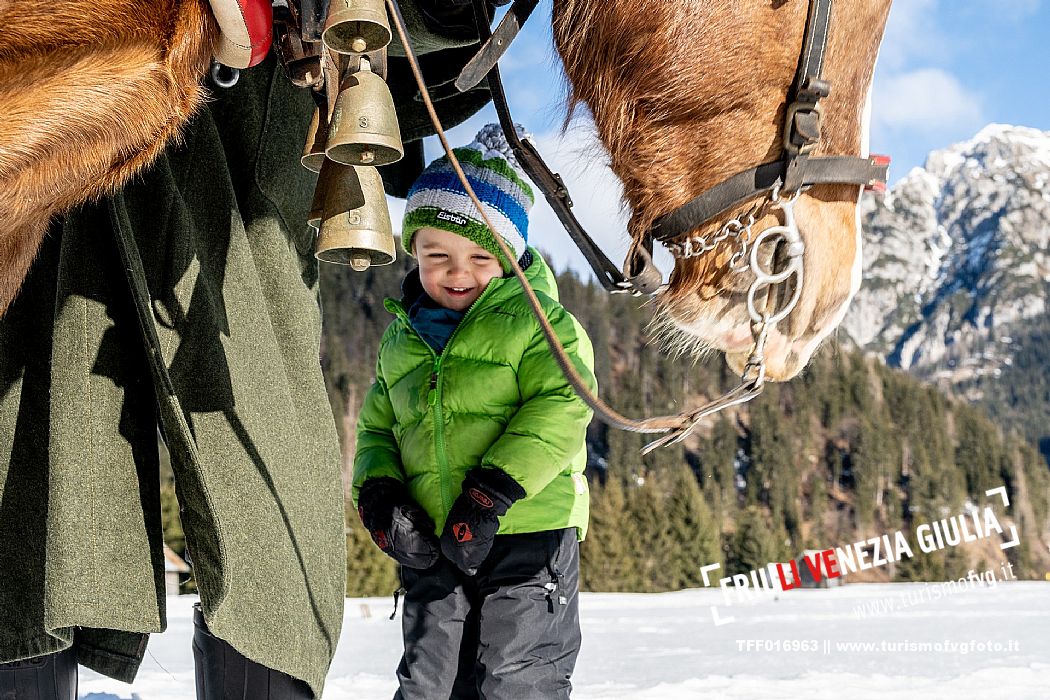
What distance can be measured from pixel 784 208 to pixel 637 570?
129ft

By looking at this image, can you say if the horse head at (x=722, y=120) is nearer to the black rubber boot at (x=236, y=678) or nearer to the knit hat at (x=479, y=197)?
the knit hat at (x=479, y=197)

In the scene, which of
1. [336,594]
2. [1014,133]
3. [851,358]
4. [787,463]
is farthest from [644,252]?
[1014,133]

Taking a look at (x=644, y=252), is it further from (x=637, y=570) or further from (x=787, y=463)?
(x=787, y=463)

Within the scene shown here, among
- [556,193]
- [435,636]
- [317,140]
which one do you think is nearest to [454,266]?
[556,193]

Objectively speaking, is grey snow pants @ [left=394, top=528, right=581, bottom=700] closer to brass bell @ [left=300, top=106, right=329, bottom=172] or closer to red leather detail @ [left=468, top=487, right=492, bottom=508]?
red leather detail @ [left=468, top=487, right=492, bottom=508]

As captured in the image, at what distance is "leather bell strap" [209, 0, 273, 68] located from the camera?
3.91 ft

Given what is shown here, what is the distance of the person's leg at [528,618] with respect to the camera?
2160 millimetres

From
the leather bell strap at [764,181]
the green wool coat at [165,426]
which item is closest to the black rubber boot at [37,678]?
the green wool coat at [165,426]

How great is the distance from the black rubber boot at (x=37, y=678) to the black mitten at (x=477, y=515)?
0.84 m

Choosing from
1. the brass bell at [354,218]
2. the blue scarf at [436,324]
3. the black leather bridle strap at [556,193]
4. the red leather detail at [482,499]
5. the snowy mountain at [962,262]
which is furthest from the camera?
the snowy mountain at [962,262]

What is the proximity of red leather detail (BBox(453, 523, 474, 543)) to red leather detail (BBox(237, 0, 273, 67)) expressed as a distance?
1.16 m

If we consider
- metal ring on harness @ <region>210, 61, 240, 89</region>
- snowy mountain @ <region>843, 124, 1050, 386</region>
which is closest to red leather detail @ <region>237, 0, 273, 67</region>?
metal ring on harness @ <region>210, 61, 240, 89</region>

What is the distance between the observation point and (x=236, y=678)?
1509 mm

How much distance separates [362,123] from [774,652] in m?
4.95
